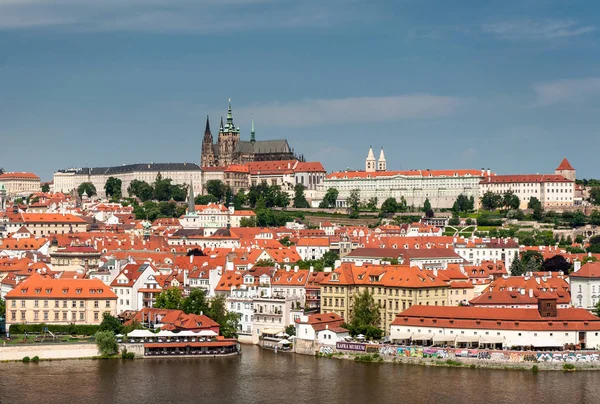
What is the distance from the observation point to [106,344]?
180 feet

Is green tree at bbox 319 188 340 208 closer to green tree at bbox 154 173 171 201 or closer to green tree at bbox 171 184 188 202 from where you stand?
green tree at bbox 171 184 188 202

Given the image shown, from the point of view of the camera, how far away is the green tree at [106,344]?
54.9m

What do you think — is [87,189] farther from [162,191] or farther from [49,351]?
[49,351]

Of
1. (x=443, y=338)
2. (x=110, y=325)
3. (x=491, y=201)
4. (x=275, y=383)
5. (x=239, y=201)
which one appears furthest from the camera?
(x=239, y=201)

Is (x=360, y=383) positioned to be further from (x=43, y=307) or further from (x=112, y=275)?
(x=112, y=275)

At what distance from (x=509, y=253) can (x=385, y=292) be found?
36593 mm

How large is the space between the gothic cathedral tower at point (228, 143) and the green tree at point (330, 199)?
2948 cm

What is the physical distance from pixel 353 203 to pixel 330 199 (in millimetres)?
6839

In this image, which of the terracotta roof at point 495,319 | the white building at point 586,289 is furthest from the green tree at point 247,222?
the terracotta roof at point 495,319

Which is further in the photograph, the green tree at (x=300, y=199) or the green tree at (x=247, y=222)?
the green tree at (x=300, y=199)

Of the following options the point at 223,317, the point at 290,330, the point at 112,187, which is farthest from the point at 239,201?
the point at 290,330

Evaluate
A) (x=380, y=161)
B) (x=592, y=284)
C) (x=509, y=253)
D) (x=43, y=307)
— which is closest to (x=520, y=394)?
(x=592, y=284)

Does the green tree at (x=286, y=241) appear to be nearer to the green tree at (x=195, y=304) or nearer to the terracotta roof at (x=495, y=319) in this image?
the green tree at (x=195, y=304)

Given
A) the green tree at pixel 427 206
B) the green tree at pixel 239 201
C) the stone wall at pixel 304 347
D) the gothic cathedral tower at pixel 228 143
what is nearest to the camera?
the stone wall at pixel 304 347
